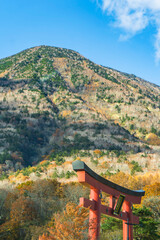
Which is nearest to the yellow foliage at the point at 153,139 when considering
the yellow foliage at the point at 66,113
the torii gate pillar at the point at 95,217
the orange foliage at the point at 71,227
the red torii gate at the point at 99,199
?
the yellow foliage at the point at 66,113

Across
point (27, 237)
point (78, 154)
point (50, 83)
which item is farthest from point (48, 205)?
point (50, 83)

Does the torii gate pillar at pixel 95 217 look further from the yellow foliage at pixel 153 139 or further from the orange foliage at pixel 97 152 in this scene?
the yellow foliage at pixel 153 139

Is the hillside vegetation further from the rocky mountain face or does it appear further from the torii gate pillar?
the torii gate pillar

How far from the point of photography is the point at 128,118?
134250 mm

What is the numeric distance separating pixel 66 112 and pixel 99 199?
117 m

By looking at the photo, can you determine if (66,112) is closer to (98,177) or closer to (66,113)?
(66,113)

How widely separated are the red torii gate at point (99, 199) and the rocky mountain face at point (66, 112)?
73143 millimetres

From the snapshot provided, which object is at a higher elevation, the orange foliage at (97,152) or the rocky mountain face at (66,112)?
the rocky mountain face at (66,112)

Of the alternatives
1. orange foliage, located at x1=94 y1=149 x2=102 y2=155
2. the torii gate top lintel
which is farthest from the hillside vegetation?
the torii gate top lintel

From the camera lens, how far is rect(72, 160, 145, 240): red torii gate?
1389 cm

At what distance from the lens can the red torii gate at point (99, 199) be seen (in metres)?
13.9

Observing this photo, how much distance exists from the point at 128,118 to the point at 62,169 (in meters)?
66.2

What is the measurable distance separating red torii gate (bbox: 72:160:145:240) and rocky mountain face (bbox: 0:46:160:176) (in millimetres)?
73143

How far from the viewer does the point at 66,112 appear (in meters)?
131
